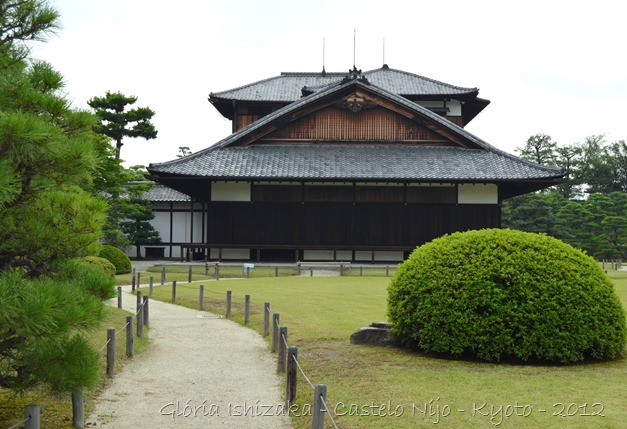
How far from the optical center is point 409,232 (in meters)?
28.7

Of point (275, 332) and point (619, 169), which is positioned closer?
point (275, 332)

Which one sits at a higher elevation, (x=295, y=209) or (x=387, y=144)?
(x=387, y=144)

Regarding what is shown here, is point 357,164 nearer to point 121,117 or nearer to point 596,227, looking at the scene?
point 121,117

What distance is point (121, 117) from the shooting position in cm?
3155

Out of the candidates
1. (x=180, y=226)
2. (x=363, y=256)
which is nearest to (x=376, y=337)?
(x=363, y=256)

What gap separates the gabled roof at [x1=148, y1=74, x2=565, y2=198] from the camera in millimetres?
27328

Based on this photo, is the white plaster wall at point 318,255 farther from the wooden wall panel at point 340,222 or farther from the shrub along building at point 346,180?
the wooden wall panel at point 340,222

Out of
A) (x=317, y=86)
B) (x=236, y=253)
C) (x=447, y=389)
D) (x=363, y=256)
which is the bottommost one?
(x=447, y=389)

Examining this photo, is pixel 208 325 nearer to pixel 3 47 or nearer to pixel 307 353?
pixel 307 353

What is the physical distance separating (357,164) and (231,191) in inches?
244

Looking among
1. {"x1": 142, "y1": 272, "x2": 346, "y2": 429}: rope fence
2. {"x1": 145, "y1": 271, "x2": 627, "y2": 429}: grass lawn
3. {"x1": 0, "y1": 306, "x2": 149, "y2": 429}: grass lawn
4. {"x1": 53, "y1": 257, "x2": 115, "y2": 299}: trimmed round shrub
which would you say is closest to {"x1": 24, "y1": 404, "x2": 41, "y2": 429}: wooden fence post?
{"x1": 0, "y1": 306, "x2": 149, "y2": 429}: grass lawn

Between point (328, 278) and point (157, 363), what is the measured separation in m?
14.6

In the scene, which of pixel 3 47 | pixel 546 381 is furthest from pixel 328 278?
pixel 3 47

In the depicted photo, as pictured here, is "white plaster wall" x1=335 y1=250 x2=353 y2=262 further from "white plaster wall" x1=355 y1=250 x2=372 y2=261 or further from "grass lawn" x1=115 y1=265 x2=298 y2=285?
"grass lawn" x1=115 y1=265 x2=298 y2=285
